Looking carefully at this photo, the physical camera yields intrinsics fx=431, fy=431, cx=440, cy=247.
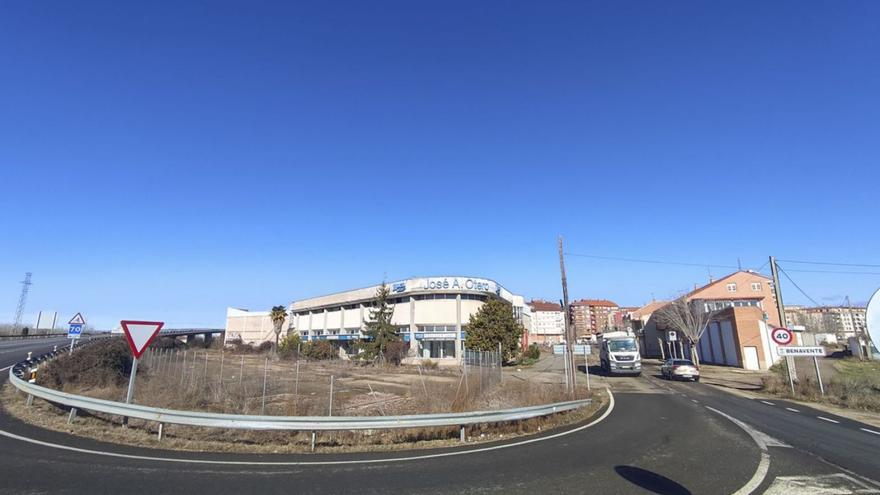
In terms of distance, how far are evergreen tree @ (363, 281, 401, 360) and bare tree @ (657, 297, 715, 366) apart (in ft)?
101

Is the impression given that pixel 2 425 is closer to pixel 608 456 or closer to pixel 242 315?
pixel 608 456

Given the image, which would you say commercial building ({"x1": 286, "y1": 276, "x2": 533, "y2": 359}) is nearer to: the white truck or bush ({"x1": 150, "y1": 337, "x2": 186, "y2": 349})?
the white truck

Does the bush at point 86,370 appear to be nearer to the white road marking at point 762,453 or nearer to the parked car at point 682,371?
the white road marking at point 762,453

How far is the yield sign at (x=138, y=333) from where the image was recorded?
1023 cm

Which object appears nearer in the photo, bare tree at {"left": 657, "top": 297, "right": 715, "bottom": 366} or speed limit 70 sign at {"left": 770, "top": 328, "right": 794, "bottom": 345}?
speed limit 70 sign at {"left": 770, "top": 328, "right": 794, "bottom": 345}

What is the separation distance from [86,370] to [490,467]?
781 inches

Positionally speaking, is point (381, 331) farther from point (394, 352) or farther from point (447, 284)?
point (447, 284)

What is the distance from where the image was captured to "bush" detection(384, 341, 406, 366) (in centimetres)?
4803

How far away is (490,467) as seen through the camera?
7.63 meters

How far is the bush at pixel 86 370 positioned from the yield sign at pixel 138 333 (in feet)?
35.7

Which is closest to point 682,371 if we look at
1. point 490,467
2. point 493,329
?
point 493,329

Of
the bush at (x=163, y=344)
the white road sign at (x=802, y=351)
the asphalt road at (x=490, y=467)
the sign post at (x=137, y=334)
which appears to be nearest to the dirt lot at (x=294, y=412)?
the asphalt road at (x=490, y=467)

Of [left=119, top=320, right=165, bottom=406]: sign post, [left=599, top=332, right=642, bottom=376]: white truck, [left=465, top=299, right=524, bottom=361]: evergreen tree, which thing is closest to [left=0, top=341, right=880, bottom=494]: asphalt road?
[left=119, top=320, right=165, bottom=406]: sign post

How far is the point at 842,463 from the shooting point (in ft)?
26.1
